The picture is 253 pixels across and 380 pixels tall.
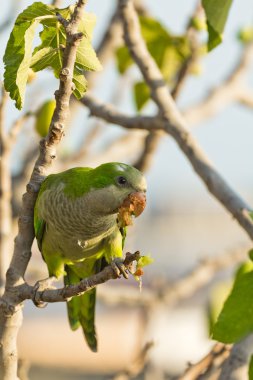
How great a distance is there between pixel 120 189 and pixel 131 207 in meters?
0.13

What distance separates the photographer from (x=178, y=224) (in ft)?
61.9

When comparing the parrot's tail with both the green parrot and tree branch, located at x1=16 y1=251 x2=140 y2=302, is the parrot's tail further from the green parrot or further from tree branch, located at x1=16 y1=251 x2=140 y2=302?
tree branch, located at x1=16 y1=251 x2=140 y2=302

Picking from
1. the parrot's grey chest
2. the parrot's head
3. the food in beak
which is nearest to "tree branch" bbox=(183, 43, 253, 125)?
the parrot's grey chest

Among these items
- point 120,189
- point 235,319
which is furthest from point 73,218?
point 235,319

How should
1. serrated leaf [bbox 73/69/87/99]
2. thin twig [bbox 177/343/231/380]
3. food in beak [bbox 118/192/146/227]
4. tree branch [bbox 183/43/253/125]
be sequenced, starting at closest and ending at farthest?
serrated leaf [bbox 73/69/87/99], food in beak [bbox 118/192/146/227], thin twig [bbox 177/343/231/380], tree branch [bbox 183/43/253/125]

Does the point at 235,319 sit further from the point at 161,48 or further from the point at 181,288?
the point at 181,288

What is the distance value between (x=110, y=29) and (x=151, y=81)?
1267 millimetres

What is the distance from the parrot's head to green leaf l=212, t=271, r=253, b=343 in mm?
347

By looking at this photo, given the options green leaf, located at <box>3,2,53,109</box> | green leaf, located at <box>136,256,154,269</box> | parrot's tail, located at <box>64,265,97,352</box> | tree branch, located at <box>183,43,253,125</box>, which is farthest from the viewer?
tree branch, located at <box>183,43,253,125</box>

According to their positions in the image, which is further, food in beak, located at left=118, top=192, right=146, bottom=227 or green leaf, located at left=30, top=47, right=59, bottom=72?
food in beak, located at left=118, top=192, right=146, bottom=227

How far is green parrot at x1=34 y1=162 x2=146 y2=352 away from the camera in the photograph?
2053mm

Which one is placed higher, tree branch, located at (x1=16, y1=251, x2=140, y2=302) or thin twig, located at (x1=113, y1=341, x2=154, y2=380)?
tree branch, located at (x1=16, y1=251, x2=140, y2=302)

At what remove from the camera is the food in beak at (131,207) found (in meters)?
1.88

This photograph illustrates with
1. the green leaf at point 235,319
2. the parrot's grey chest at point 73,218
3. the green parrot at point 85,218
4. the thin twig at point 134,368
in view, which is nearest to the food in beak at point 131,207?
the green parrot at point 85,218
